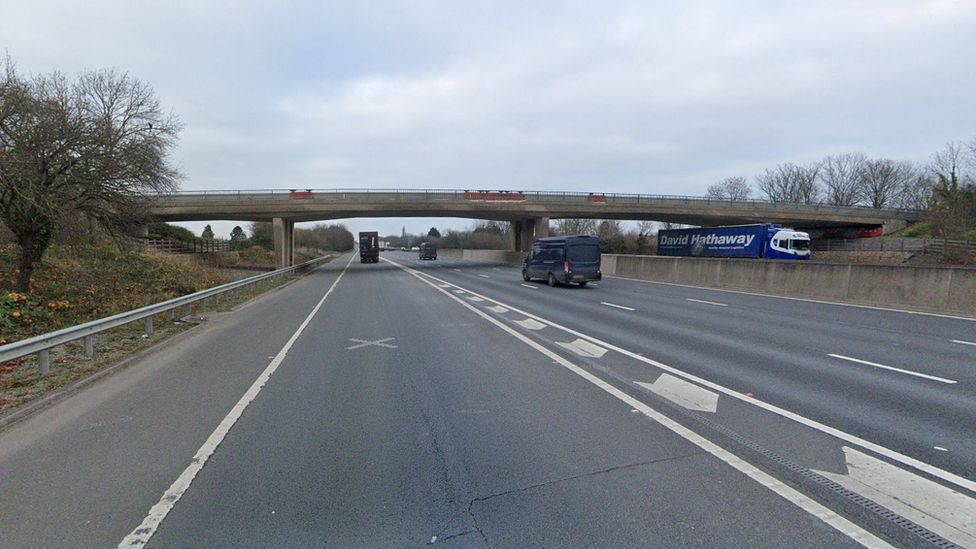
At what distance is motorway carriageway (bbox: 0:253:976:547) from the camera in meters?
3.04

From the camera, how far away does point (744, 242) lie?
124 feet

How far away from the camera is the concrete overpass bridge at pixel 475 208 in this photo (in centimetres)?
3812

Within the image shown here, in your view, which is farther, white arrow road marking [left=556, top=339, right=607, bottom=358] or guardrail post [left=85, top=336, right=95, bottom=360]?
white arrow road marking [left=556, top=339, right=607, bottom=358]

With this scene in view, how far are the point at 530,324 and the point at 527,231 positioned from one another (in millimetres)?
41725

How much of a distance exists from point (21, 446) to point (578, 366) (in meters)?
6.57

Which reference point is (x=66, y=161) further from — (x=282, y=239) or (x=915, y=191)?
(x=915, y=191)

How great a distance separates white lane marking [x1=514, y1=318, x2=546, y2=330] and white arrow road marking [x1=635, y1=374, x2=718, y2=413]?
4.65m

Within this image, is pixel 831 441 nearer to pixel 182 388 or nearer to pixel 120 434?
pixel 120 434

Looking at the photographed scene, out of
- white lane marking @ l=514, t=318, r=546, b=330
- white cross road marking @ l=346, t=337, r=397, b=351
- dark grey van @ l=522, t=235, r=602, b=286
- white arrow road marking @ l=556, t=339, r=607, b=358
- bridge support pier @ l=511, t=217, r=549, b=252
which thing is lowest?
white cross road marking @ l=346, t=337, r=397, b=351

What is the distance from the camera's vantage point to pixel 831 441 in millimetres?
4285

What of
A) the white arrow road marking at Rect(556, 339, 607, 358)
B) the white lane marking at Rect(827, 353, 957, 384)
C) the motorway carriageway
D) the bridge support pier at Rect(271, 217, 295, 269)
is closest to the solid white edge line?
the motorway carriageway

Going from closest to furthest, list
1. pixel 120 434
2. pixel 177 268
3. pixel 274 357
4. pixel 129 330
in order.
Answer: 1. pixel 120 434
2. pixel 274 357
3. pixel 129 330
4. pixel 177 268

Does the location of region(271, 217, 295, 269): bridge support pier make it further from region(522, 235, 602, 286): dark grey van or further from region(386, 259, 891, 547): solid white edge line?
region(386, 259, 891, 547): solid white edge line

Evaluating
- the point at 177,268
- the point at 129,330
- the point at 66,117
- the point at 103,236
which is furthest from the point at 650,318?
the point at 177,268
